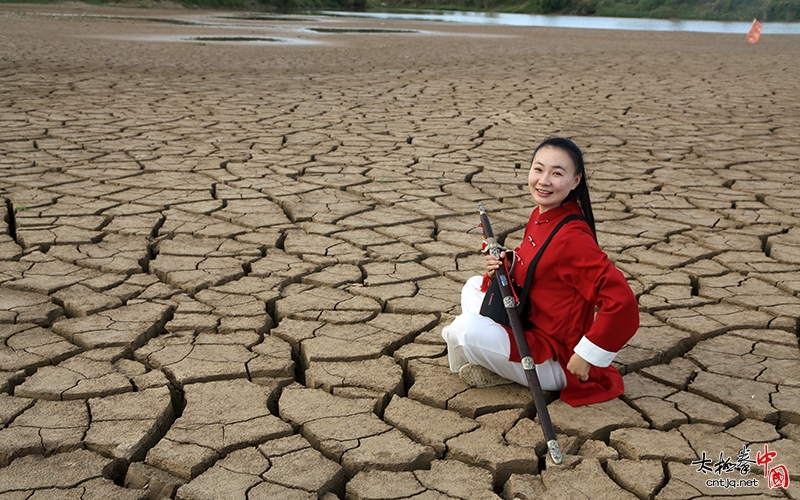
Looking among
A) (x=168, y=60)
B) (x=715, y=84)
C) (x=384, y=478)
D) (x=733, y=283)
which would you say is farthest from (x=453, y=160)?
(x=168, y=60)

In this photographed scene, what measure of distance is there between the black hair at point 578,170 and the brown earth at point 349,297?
59 centimetres

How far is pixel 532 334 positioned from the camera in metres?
2.35

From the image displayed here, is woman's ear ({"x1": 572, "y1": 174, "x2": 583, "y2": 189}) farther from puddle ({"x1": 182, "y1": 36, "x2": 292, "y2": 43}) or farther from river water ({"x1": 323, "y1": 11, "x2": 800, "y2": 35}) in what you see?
river water ({"x1": 323, "y1": 11, "x2": 800, "y2": 35})

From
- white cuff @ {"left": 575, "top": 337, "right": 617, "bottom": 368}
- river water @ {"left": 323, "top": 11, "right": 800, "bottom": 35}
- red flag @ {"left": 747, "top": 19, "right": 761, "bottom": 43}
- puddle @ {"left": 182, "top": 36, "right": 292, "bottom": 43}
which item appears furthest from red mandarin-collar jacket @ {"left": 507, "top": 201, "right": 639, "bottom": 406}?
river water @ {"left": 323, "top": 11, "right": 800, "bottom": 35}

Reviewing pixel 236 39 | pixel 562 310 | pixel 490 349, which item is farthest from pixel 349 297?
pixel 236 39

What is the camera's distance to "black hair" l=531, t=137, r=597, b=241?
2281mm

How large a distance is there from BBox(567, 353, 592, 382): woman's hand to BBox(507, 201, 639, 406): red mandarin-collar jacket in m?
0.03

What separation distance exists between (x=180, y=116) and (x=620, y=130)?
150 inches

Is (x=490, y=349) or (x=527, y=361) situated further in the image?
(x=490, y=349)

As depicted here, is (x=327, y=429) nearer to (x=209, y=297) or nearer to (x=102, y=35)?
(x=209, y=297)

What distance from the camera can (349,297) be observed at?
3.24 metres

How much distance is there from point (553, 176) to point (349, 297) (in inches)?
47.5

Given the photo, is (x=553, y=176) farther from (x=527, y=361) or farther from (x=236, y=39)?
(x=236, y=39)

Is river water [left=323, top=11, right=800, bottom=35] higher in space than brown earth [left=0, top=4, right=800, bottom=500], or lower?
lower
